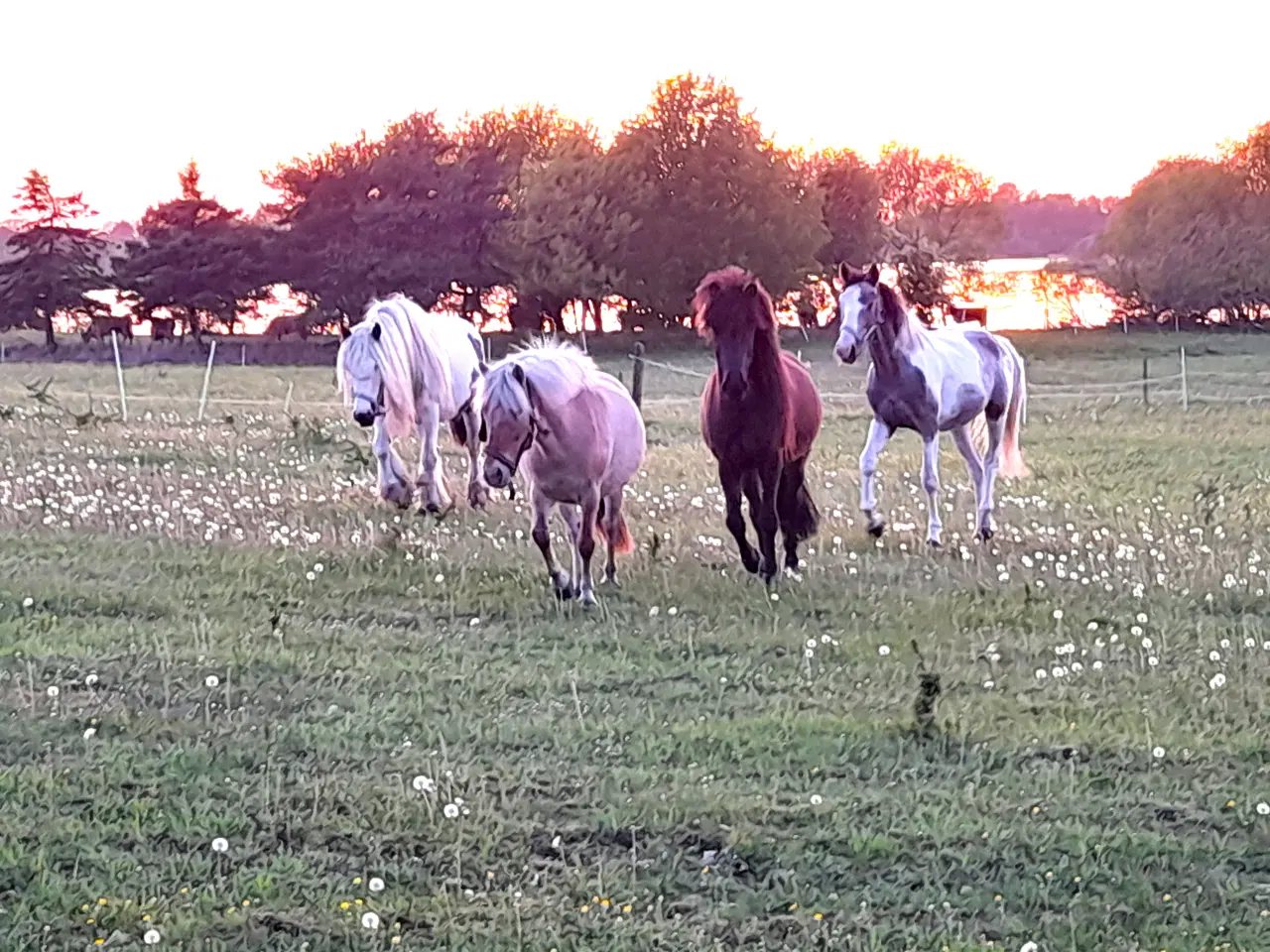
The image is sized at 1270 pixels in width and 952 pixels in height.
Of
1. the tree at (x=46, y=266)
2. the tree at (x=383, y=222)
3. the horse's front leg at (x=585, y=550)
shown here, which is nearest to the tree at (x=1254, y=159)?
the tree at (x=383, y=222)

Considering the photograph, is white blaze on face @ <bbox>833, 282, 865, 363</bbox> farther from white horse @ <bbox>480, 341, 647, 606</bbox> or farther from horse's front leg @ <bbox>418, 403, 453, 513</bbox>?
horse's front leg @ <bbox>418, 403, 453, 513</bbox>

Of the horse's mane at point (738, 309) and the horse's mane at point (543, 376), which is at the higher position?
the horse's mane at point (738, 309)

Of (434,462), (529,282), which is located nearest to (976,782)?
(434,462)

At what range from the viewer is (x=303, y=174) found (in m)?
57.4

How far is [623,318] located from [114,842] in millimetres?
49875

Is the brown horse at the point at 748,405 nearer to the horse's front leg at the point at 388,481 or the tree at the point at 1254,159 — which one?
the horse's front leg at the point at 388,481

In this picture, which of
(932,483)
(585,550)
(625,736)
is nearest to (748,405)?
(585,550)

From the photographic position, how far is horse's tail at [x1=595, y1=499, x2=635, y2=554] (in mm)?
9039

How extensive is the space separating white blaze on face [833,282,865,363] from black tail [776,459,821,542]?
108cm

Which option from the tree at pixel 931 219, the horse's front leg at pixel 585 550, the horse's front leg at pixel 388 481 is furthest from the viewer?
the tree at pixel 931 219

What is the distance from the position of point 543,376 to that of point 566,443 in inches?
17.7

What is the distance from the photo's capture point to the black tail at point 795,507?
9.80 m

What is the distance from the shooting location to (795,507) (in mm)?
9898

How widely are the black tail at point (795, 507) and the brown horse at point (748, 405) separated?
0.16 meters
